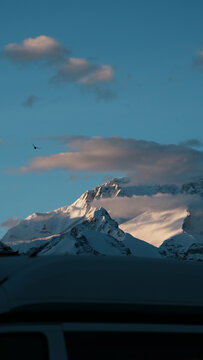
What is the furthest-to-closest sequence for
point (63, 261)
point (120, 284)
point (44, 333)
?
point (63, 261) → point (120, 284) → point (44, 333)

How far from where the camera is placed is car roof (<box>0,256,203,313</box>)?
4.11 m

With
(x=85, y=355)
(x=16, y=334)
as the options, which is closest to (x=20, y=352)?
(x=16, y=334)

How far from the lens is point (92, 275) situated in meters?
4.33

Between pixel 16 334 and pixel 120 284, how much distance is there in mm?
761

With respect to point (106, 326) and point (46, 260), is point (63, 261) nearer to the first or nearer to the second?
point (46, 260)

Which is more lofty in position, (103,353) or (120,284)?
(120,284)

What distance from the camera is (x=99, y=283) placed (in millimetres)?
4238

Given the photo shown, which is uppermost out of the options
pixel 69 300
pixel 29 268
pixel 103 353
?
pixel 29 268

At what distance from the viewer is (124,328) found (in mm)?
4012

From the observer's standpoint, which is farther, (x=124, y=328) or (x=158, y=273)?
(x=158, y=273)

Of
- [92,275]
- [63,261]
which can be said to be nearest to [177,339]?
[92,275]

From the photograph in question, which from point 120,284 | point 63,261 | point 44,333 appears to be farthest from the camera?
point 63,261

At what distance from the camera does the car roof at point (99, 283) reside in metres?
4.11

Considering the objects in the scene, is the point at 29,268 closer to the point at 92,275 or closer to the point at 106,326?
the point at 92,275
